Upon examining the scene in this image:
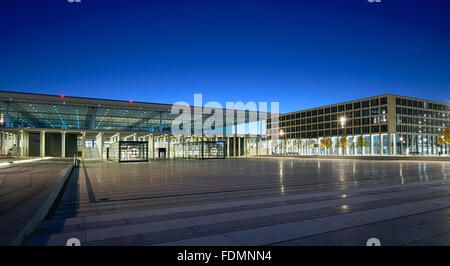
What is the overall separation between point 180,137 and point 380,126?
57.1 meters

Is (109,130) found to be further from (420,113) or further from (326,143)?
(420,113)

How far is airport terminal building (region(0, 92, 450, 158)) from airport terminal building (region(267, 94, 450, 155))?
0.28m

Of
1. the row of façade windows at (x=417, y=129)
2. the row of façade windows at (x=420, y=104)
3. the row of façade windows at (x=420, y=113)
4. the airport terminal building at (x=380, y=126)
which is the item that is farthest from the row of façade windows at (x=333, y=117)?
the row of façade windows at (x=417, y=129)

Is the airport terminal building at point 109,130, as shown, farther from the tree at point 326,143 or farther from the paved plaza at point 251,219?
the paved plaza at point 251,219

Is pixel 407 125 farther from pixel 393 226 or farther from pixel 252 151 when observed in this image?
pixel 393 226

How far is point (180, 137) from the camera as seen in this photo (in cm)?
6006

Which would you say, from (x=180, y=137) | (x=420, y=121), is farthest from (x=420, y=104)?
(x=180, y=137)

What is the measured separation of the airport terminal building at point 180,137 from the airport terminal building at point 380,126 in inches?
11.1

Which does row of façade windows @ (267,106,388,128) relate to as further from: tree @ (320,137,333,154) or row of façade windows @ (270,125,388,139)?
tree @ (320,137,333,154)

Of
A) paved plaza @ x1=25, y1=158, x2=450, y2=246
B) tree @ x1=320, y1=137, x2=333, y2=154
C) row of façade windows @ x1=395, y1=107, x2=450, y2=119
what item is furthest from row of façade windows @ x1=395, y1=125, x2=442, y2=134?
paved plaza @ x1=25, y1=158, x2=450, y2=246

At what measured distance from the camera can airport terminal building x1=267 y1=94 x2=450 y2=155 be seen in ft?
255

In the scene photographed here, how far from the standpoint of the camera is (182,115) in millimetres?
55156

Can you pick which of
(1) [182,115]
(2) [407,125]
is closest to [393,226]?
(1) [182,115]
